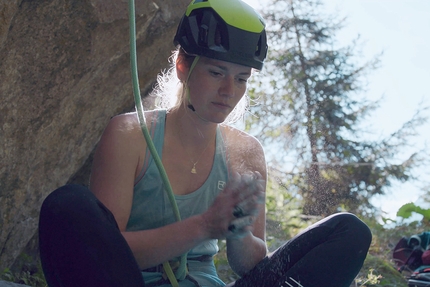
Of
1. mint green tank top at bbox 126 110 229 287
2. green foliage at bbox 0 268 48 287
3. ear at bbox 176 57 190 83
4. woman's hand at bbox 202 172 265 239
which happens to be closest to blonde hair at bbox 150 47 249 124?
ear at bbox 176 57 190 83

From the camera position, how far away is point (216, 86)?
2.36 meters

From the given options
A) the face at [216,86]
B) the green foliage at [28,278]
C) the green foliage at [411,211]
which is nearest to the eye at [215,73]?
the face at [216,86]

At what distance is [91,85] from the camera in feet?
10.8

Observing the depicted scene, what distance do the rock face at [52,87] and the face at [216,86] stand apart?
0.92 metres

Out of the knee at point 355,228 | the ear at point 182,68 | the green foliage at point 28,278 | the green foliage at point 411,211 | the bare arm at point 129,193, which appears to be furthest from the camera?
the green foliage at point 411,211

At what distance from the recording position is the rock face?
280 centimetres

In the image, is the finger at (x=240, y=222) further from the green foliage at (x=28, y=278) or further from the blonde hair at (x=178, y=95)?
the green foliage at (x=28, y=278)

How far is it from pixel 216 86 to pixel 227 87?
0.05m

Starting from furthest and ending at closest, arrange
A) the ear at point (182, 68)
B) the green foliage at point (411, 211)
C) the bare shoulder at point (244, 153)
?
the green foliage at point (411, 211), the bare shoulder at point (244, 153), the ear at point (182, 68)

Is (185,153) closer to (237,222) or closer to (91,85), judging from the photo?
(237,222)

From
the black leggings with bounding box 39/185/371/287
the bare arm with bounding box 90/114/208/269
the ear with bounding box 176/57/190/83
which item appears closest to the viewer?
the black leggings with bounding box 39/185/371/287

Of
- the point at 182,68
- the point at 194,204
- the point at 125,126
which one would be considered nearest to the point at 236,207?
the point at 194,204

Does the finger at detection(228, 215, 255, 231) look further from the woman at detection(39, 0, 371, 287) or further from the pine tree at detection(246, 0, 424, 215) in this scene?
the pine tree at detection(246, 0, 424, 215)

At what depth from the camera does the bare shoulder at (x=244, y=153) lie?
8.50ft
